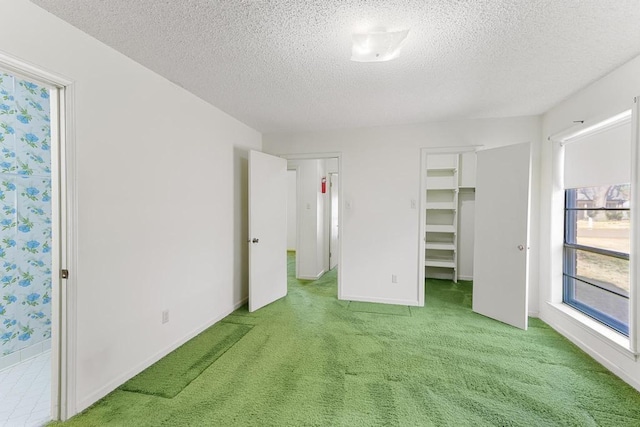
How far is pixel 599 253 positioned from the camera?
2.55 m

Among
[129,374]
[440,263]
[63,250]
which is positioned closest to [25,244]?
[63,250]

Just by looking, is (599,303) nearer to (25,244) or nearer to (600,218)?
(600,218)

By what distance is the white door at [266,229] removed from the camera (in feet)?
11.3

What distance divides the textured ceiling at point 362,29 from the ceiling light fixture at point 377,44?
0.15ft

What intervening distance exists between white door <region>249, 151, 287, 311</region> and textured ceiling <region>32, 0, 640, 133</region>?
3.01ft

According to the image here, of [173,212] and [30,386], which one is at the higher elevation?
[173,212]

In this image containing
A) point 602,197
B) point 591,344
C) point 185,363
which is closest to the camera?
point 185,363

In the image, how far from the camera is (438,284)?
4707 mm

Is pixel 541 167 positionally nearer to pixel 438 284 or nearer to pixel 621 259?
pixel 621 259

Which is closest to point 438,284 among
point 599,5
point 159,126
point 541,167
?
point 541,167

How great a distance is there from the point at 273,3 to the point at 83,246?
1.84 m

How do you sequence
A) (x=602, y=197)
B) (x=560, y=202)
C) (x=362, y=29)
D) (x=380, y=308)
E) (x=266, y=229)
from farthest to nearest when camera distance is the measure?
(x=266, y=229)
(x=380, y=308)
(x=560, y=202)
(x=602, y=197)
(x=362, y=29)

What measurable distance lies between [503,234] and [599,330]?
113cm

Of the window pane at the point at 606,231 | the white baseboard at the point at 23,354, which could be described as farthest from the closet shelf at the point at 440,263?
the white baseboard at the point at 23,354
